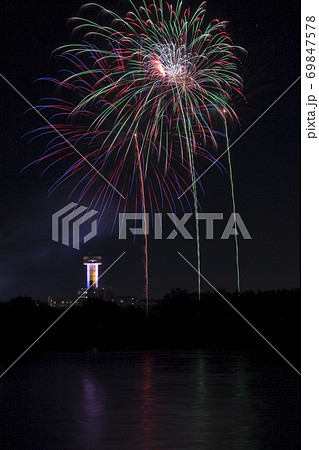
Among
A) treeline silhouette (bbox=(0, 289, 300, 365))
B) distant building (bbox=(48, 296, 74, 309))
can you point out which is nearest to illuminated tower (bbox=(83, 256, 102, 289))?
distant building (bbox=(48, 296, 74, 309))

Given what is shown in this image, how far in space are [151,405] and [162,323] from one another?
32.1 meters

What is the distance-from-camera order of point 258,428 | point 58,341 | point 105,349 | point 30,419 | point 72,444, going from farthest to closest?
point 58,341, point 105,349, point 30,419, point 258,428, point 72,444

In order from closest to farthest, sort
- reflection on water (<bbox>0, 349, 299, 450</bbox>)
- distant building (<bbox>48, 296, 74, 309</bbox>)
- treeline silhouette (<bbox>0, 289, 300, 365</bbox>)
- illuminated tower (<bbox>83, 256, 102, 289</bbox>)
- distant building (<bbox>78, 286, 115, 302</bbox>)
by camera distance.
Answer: reflection on water (<bbox>0, 349, 299, 450</bbox>)
treeline silhouette (<bbox>0, 289, 300, 365</bbox>)
distant building (<bbox>48, 296, 74, 309</bbox>)
distant building (<bbox>78, 286, 115, 302</bbox>)
illuminated tower (<bbox>83, 256, 102, 289</bbox>)

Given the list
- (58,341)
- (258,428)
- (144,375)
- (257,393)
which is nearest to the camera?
(258,428)

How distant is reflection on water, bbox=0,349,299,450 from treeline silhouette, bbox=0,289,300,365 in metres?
8.84

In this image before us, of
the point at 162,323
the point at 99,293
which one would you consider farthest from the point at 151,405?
the point at 99,293

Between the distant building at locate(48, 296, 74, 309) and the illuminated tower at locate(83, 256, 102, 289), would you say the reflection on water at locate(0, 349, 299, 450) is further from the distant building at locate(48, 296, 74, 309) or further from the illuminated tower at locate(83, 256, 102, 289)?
the illuminated tower at locate(83, 256, 102, 289)

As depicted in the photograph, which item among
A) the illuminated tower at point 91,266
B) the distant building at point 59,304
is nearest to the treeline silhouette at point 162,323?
the distant building at point 59,304

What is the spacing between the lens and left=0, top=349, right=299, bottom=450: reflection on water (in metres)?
Result: 11.5

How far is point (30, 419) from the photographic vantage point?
13.3 metres
